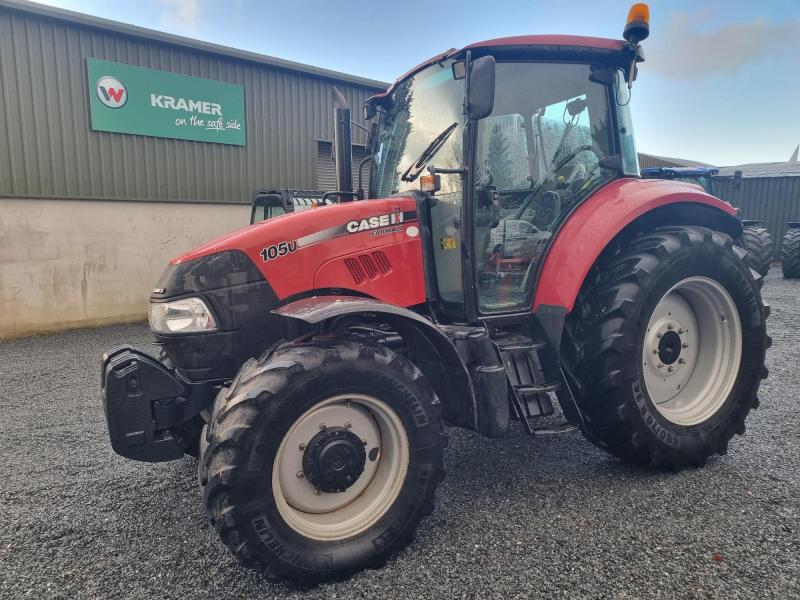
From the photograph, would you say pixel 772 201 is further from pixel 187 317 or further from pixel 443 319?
pixel 187 317

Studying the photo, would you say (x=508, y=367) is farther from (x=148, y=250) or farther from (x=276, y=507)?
(x=148, y=250)

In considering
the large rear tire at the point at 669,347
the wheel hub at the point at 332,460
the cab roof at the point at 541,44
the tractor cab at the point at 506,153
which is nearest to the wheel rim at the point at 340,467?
the wheel hub at the point at 332,460

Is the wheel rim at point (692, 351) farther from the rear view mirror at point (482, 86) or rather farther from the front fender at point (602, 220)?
the rear view mirror at point (482, 86)

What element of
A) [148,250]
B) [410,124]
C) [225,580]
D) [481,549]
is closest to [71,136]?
[148,250]

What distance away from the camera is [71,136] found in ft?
25.4

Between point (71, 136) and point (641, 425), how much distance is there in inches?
333

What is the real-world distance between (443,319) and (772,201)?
64.2 feet

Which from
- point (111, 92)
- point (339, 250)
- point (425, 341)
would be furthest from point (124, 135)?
point (425, 341)

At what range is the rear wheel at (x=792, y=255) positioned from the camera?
12.0 meters

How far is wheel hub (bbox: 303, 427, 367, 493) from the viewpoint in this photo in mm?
2156

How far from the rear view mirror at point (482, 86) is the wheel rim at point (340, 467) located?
1.44m

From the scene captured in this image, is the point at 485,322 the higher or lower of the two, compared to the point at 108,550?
higher

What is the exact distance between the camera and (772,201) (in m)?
17.8

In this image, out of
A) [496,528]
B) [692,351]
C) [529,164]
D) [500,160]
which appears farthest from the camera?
[692,351]
